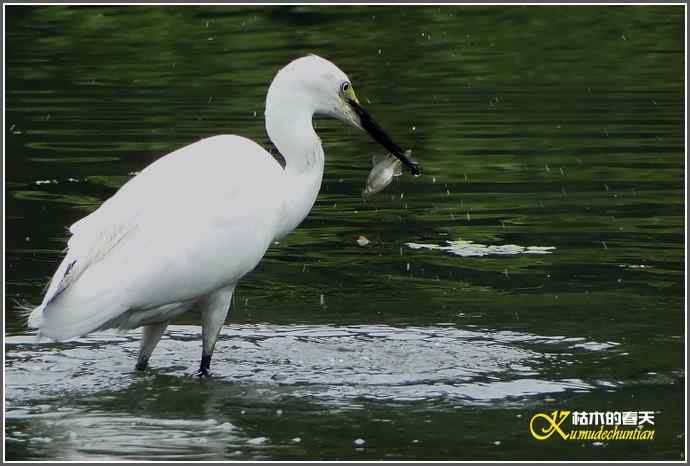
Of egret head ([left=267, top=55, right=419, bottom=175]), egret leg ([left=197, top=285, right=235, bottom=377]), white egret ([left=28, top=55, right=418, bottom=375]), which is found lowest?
egret leg ([left=197, top=285, right=235, bottom=377])

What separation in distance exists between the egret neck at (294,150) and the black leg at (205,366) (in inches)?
33.4

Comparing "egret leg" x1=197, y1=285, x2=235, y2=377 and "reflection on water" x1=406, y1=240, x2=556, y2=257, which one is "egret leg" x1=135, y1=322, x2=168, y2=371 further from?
"reflection on water" x1=406, y1=240, x2=556, y2=257

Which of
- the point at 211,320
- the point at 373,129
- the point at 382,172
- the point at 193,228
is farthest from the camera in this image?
the point at 382,172

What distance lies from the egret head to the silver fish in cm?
73

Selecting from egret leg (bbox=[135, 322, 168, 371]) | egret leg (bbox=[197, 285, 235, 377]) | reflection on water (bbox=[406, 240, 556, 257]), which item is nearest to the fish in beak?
egret leg (bbox=[197, 285, 235, 377])

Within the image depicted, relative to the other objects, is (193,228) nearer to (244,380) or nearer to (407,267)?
(244,380)

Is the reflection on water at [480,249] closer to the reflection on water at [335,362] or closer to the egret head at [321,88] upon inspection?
the reflection on water at [335,362]

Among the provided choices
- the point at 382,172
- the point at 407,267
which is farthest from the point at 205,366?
the point at 407,267

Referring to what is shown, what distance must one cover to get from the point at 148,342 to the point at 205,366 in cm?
38

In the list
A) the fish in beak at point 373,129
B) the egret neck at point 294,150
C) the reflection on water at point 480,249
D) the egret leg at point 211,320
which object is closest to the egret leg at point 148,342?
the egret leg at point 211,320

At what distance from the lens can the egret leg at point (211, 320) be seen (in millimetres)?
8289

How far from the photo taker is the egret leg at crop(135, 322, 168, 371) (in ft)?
27.7

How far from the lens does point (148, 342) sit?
8445 mm

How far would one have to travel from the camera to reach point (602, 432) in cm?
733
